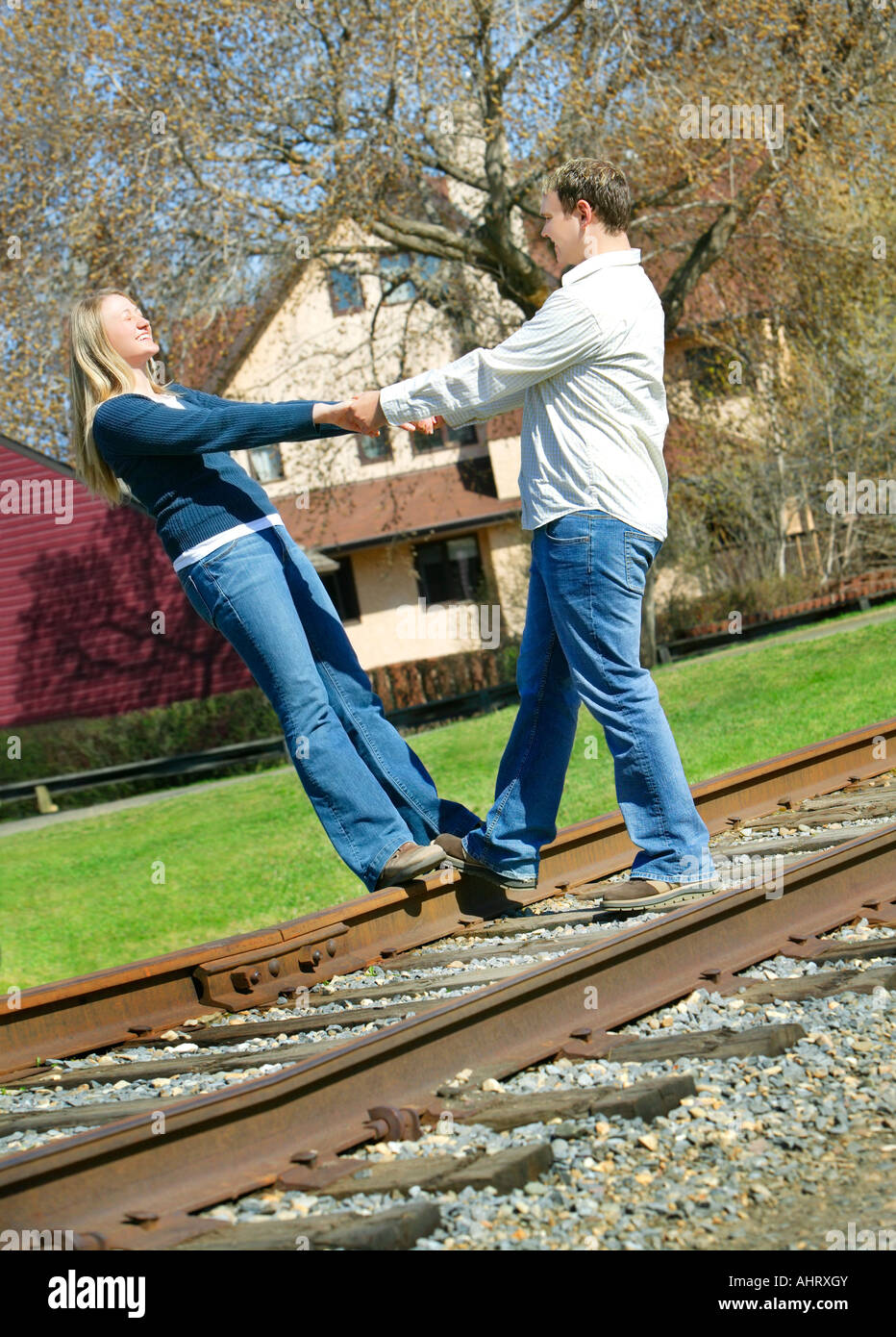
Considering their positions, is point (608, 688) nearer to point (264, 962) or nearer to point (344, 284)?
point (264, 962)

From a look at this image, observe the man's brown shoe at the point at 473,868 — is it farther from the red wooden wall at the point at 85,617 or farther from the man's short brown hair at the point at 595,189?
the red wooden wall at the point at 85,617

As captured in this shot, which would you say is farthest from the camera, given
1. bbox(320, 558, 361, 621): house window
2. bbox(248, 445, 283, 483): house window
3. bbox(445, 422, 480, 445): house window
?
bbox(248, 445, 283, 483): house window

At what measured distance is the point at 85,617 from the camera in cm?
2881

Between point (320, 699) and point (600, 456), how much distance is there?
50.1 inches

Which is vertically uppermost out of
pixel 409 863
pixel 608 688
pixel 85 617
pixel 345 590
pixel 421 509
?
pixel 421 509

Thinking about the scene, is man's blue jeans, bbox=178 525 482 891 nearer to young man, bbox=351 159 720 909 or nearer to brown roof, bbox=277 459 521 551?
young man, bbox=351 159 720 909

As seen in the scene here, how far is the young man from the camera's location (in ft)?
14.5

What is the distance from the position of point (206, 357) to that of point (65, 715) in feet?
37.0

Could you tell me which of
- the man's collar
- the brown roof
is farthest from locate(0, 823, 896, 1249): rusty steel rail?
the brown roof

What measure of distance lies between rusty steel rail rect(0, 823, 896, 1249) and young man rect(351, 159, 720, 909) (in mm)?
519

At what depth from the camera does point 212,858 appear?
1048cm

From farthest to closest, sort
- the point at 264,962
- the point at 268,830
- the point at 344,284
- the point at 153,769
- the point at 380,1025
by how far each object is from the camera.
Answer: the point at 153,769
the point at 344,284
the point at 268,830
the point at 264,962
the point at 380,1025

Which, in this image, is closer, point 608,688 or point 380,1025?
point 380,1025

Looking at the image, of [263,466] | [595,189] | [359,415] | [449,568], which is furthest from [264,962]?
[263,466]
